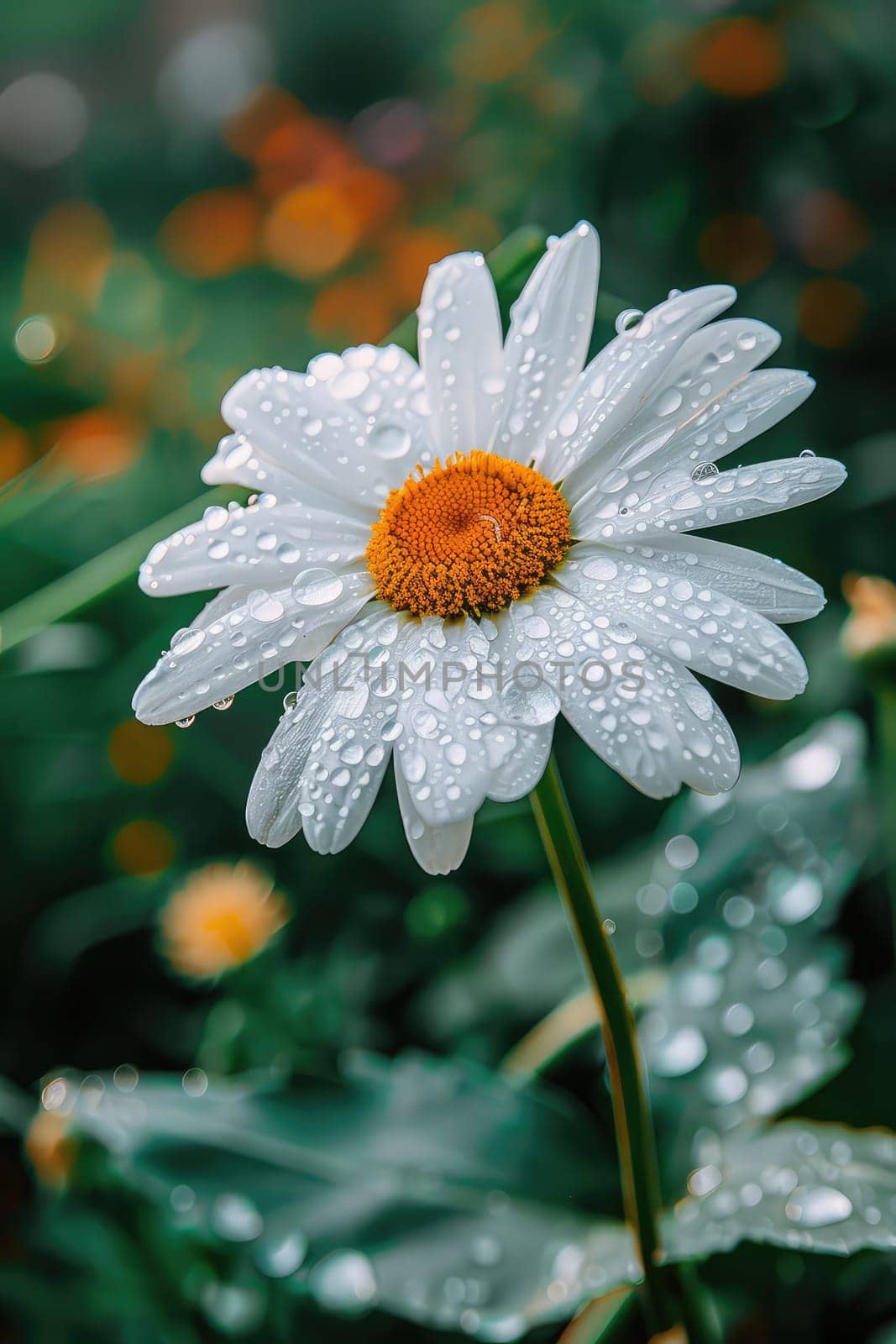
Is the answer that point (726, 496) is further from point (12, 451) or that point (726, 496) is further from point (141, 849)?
point (12, 451)

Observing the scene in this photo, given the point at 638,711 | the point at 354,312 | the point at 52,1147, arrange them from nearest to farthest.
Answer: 1. the point at 638,711
2. the point at 52,1147
3. the point at 354,312

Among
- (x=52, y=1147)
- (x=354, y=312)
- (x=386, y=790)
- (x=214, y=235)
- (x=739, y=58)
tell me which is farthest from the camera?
(x=214, y=235)

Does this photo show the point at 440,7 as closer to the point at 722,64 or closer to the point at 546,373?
the point at 722,64

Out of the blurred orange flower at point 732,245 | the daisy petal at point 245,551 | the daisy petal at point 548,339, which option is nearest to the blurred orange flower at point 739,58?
the blurred orange flower at point 732,245

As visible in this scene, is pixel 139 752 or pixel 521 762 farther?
pixel 139 752

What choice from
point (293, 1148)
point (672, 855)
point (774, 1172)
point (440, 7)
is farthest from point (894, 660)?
point (440, 7)

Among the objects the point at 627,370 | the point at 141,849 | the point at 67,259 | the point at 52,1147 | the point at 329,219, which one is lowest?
the point at 52,1147

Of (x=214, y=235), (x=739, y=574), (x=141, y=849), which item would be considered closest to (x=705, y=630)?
(x=739, y=574)
